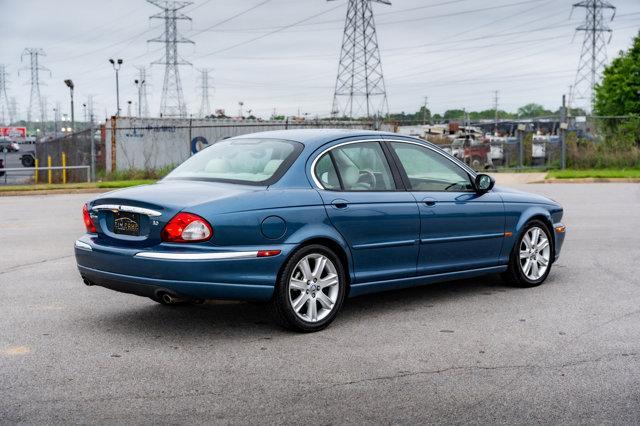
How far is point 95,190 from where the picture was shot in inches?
997

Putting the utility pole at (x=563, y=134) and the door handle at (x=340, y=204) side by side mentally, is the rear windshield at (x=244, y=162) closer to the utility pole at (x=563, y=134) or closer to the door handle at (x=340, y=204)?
the door handle at (x=340, y=204)

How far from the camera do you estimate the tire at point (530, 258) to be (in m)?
8.49

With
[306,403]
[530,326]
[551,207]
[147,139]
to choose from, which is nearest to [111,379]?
[306,403]

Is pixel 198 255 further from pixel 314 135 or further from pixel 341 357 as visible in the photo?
pixel 314 135

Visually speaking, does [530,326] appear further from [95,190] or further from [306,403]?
[95,190]

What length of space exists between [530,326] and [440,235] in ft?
3.90

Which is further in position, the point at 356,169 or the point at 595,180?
the point at 595,180

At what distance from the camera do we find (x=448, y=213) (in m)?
7.69

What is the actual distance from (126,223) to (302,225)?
4.31 ft

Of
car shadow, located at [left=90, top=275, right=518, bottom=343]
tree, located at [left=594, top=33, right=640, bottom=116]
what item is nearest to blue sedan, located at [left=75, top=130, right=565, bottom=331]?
car shadow, located at [left=90, top=275, right=518, bottom=343]

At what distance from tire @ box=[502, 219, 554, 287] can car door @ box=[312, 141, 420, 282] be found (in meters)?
1.52

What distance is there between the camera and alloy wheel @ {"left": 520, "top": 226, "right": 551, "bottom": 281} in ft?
28.2

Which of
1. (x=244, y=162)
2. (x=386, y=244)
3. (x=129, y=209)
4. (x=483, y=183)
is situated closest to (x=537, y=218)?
(x=483, y=183)

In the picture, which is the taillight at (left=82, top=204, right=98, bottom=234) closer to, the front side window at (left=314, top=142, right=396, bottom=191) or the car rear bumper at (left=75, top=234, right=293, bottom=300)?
the car rear bumper at (left=75, top=234, right=293, bottom=300)
